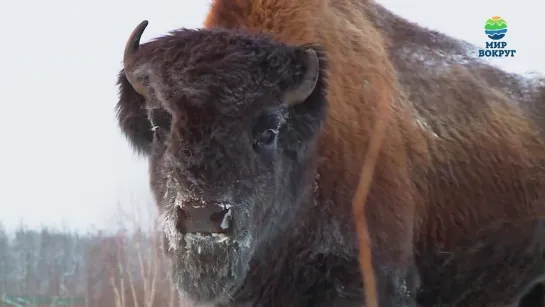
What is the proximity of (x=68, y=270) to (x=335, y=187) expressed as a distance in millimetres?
20186

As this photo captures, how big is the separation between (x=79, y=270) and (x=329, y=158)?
64.9 ft

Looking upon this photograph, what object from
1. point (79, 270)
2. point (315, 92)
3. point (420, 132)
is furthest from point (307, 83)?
point (79, 270)

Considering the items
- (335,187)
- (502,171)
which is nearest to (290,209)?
(335,187)

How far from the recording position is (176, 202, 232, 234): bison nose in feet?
9.66

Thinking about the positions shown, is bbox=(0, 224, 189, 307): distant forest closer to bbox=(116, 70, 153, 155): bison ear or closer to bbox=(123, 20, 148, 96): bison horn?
bbox=(116, 70, 153, 155): bison ear

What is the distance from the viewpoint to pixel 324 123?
3691mm

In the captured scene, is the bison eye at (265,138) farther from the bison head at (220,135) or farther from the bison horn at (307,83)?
the bison horn at (307,83)

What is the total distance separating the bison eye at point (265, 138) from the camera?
3305mm

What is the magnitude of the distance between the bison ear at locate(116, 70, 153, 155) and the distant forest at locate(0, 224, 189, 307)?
40.8 feet

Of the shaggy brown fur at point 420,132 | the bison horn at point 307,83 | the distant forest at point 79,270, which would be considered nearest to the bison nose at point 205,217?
the bison horn at point 307,83

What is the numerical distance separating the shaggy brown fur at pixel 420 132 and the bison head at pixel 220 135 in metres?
0.40

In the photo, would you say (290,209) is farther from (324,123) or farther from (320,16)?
(320,16)

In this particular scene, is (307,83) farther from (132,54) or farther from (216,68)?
(132,54)

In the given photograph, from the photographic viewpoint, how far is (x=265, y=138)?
3330mm
